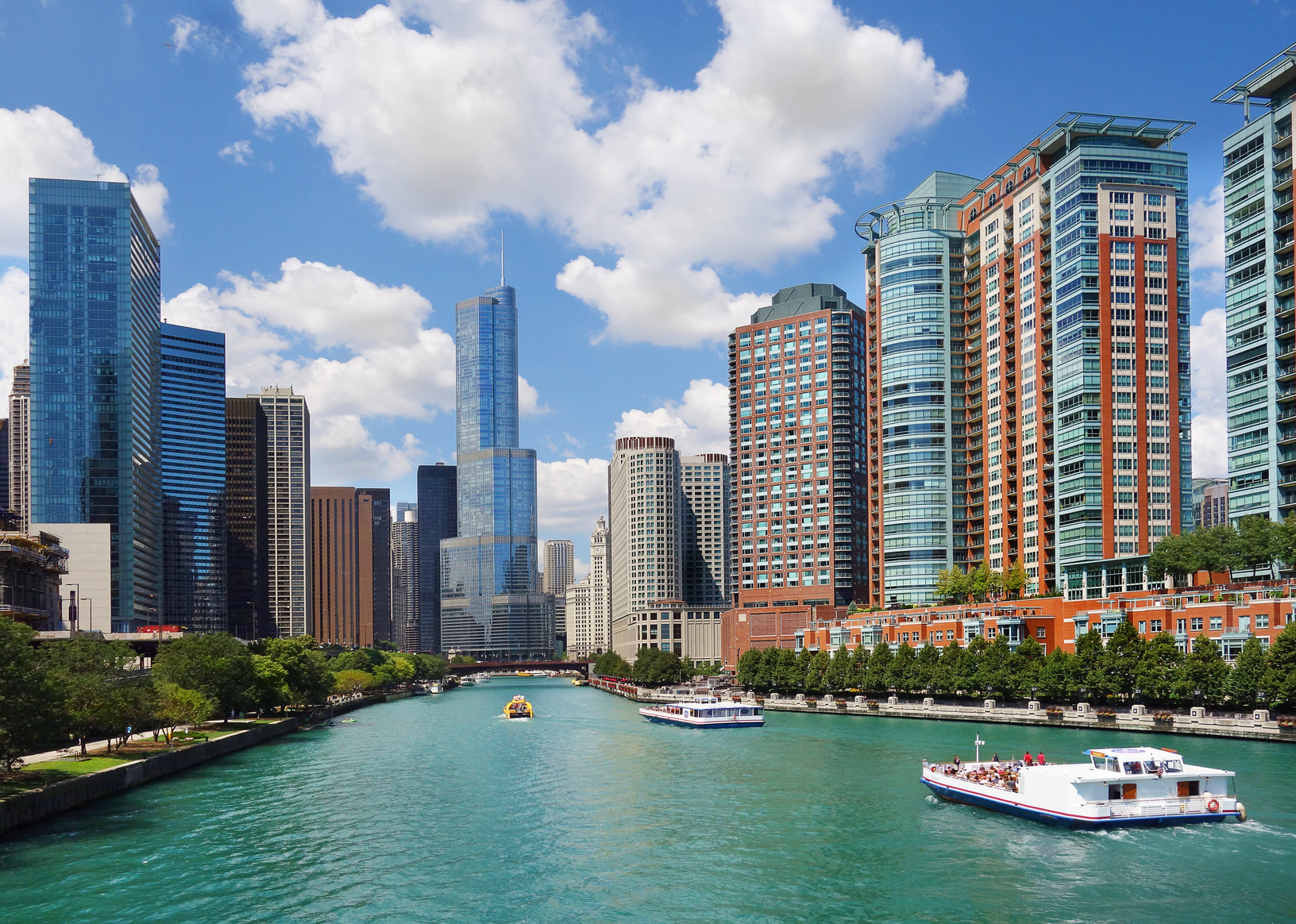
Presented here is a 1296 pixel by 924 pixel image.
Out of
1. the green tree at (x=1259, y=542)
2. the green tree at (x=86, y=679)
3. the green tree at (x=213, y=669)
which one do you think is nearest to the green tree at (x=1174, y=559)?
the green tree at (x=1259, y=542)

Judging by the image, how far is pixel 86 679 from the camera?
107 m

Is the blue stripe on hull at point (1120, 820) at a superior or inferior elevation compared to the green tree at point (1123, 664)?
inferior

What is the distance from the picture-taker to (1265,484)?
7077 inches

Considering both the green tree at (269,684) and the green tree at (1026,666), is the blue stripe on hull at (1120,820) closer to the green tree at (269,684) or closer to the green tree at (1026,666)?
the green tree at (1026,666)

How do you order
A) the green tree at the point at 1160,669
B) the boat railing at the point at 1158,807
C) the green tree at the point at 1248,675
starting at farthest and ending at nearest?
1. the green tree at the point at 1160,669
2. the green tree at the point at 1248,675
3. the boat railing at the point at 1158,807

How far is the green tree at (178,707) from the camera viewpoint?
127 meters

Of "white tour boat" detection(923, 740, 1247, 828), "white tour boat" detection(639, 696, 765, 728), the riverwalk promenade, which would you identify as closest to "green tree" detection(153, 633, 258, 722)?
"white tour boat" detection(639, 696, 765, 728)

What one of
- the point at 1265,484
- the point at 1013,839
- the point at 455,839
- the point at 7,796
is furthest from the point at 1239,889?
the point at 1265,484

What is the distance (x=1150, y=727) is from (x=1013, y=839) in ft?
224

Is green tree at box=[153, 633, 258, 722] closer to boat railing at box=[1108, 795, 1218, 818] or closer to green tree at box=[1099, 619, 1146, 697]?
boat railing at box=[1108, 795, 1218, 818]

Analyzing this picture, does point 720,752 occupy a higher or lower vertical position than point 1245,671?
lower

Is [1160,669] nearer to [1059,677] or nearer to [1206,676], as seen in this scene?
[1206,676]

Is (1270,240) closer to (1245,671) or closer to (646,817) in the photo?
(1245,671)

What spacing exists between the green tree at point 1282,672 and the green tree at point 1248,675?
1.14m
